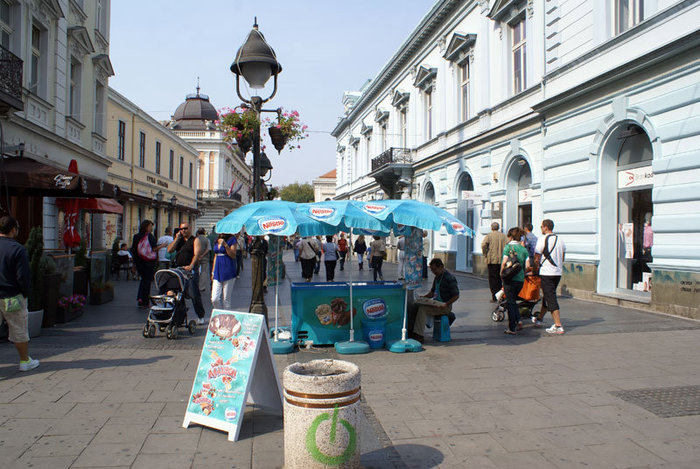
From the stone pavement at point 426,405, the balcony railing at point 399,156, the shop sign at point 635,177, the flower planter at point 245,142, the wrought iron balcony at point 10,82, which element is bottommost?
the stone pavement at point 426,405

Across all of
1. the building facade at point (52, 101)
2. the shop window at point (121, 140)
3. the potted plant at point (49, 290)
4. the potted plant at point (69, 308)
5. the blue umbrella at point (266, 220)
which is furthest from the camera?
the shop window at point (121, 140)

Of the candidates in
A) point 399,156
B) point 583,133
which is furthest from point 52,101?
point 399,156

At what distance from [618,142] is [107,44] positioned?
1902 centimetres

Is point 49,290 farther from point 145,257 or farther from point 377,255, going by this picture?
point 377,255

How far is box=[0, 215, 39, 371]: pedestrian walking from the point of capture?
18.7 ft

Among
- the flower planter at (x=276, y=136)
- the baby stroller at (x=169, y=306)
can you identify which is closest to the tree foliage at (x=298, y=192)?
the flower planter at (x=276, y=136)

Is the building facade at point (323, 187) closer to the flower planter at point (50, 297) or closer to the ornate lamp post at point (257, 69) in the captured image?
the flower planter at point (50, 297)

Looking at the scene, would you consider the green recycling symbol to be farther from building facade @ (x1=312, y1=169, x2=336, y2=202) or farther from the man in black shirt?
building facade @ (x1=312, y1=169, x2=336, y2=202)

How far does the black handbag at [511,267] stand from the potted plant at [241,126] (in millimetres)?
4693

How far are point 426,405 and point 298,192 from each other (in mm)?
102413

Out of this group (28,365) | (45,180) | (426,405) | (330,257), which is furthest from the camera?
(330,257)

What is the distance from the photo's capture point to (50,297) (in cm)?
859

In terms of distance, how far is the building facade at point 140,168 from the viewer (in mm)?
24875

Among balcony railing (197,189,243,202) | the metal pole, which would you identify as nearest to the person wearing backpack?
the metal pole
